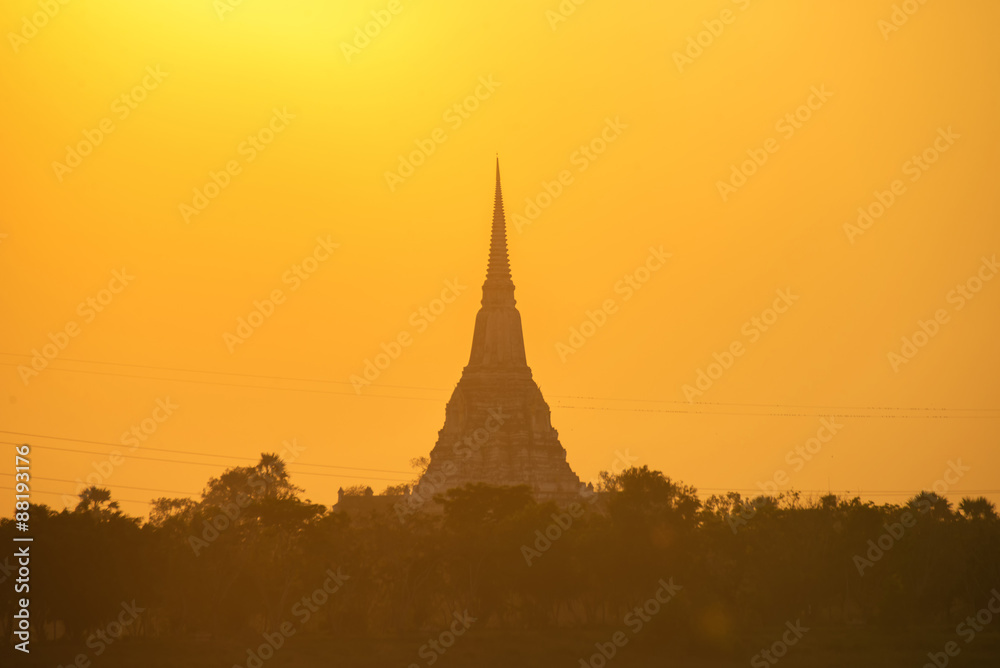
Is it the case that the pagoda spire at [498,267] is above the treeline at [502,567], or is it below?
above

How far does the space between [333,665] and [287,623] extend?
1314cm

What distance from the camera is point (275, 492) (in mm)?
156625

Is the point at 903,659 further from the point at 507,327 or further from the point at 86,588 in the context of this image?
the point at 507,327

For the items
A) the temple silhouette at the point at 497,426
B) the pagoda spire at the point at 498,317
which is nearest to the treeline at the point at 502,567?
the temple silhouette at the point at 497,426
